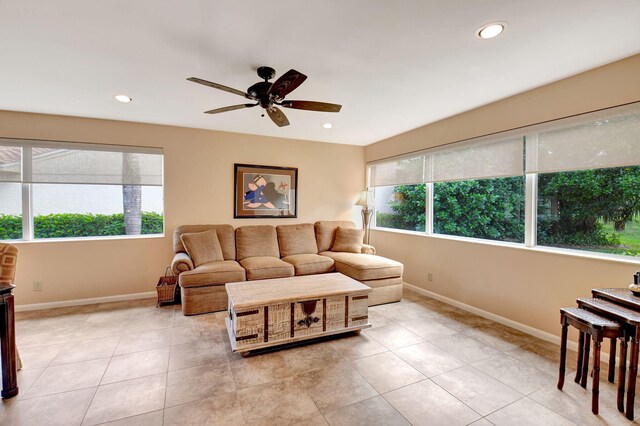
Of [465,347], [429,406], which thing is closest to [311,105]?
[429,406]

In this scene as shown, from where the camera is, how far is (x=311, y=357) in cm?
243

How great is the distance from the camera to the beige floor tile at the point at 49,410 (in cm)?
169

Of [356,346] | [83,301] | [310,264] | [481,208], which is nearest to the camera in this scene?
[356,346]

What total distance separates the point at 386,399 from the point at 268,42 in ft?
8.42

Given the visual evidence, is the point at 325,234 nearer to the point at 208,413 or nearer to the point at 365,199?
the point at 365,199

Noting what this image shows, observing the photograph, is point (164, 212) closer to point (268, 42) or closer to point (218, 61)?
point (218, 61)

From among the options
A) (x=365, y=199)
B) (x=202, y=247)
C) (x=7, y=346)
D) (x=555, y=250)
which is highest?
(x=365, y=199)

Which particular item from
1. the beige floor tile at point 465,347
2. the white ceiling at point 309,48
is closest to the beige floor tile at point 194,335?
the beige floor tile at point 465,347

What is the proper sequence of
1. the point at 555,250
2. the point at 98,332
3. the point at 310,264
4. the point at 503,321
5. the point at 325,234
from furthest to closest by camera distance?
1. the point at 325,234
2. the point at 310,264
3. the point at 503,321
4. the point at 98,332
5. the point at 555,250

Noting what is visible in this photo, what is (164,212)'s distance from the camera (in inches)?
160

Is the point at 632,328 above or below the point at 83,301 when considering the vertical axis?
above

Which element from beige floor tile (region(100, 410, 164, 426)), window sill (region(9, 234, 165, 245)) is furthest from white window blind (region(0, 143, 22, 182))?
beige floor tile (region(100, 410, 164, 426))

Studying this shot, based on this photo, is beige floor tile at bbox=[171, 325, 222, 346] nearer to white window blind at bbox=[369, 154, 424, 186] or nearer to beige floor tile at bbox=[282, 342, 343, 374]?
beige floor tile at bbox=[282, 342, 343, 374]

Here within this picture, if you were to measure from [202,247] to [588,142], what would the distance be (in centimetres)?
423
